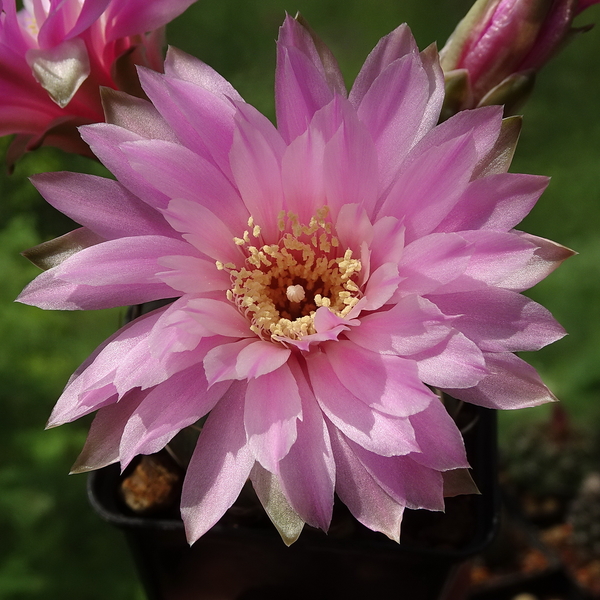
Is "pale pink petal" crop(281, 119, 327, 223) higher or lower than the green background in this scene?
higher

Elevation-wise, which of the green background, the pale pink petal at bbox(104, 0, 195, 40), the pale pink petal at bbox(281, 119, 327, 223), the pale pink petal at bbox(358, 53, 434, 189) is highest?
the pale pink petal at bbox(104, 0, 195, 40)

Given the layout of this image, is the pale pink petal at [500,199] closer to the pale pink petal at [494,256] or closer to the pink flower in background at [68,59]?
the pale pink petal at [494,256]

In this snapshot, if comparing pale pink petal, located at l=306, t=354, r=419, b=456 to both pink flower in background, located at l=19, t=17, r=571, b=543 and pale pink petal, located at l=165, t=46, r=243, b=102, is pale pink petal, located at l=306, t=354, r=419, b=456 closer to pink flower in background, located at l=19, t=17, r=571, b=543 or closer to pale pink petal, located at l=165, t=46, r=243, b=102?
pink flower in background, located at l=19, t=17, r=571, b=543

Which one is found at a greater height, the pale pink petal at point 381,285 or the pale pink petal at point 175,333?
the pale pink petal at point 175,333

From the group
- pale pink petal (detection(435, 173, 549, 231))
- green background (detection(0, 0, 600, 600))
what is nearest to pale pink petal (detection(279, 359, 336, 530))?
pale pink petal (detection(435, 173, 549, 231))

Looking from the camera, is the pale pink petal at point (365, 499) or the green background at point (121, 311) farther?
the green background at point (121, 311)

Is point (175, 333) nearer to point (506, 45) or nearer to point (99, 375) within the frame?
point (99, 375)

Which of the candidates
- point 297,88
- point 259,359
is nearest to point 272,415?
point 259,359

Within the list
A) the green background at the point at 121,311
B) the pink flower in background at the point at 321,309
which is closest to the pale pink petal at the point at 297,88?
the pink flower in background at the point at 321,309

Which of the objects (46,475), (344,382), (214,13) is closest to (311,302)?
(344,382)
